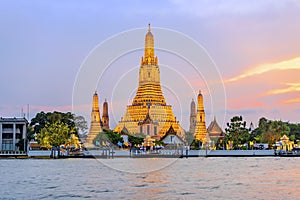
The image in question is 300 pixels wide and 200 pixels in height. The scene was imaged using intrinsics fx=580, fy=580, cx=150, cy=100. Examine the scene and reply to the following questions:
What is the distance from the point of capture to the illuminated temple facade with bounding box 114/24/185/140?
132 meters

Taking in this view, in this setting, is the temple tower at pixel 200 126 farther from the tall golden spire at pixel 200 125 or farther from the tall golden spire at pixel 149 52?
the tall golden spire at pixel 149 52

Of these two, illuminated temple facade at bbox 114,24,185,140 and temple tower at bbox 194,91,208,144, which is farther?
illuminated temple facade at bbox 114,24,185,140

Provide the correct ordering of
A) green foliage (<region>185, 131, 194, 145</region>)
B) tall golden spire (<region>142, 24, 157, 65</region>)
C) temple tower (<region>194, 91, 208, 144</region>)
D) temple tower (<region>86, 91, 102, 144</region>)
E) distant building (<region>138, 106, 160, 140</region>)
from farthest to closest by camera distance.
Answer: tall golden spire (<region>142, 24, 157, 65</region>) < temple tower (<region>194, 91, 208, 144</region>) < distant building (<region>138, 106, 160, 140</region>) < green foliage (<region>185, 131, 194, 145</region>) < temple tower (<region>86, 91, 102, 144</region>)

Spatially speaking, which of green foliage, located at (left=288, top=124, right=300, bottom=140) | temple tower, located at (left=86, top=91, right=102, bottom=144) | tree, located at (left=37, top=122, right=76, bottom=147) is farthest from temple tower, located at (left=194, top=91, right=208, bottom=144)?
tree, located at (left=37, top=122, right=76, bottom=147)

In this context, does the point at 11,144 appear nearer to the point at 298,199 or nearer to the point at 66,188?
the point at 66,188

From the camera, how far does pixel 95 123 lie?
12306 cm

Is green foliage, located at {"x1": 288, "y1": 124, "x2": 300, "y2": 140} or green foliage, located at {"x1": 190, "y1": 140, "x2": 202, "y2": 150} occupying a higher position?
green foliage, located at {"x1": 288, "y1": 124, "x2": 300, "y2": 140}

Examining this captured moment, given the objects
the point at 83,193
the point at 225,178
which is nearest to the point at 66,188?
the point at 83,193

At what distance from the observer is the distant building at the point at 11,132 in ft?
312

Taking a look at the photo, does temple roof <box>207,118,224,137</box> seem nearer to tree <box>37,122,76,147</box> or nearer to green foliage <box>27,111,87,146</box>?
green foliage <box>27,111,87,146</box>

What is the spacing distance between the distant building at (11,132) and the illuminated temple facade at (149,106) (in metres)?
37.2

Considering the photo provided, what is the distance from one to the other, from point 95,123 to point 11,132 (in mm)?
29405

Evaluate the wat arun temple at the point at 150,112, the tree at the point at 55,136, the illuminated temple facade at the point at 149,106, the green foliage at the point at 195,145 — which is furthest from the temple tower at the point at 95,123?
the green foliage at the point at 195,145

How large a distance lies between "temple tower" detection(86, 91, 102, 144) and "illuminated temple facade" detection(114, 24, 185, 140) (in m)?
5.95
